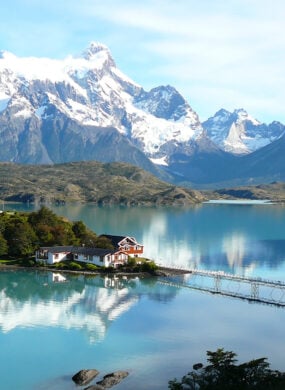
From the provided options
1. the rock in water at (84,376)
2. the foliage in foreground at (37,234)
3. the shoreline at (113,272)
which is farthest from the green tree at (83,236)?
the rock in water at (84,376)

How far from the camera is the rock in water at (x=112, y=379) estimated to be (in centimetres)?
4156

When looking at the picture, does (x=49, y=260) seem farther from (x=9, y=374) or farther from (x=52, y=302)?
(x=9, y=374)

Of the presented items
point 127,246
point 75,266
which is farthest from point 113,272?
point 127,246

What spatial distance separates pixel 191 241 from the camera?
13538cm

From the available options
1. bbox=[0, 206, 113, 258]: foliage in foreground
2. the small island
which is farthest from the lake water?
bbox=[0, 206, 113, 258]: foliage in foreground

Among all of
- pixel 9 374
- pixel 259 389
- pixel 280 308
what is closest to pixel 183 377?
pixel 259 389

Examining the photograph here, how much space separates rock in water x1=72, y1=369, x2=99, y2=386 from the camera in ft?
138

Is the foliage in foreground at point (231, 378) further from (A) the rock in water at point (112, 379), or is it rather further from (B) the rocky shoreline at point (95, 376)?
(B) the rocky shoreline at point (95, 376)

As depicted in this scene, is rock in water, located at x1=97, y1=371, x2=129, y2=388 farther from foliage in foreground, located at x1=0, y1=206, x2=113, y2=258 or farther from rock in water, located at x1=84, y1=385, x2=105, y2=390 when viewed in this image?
foliage in foreground, located at x1=0, y1=206, x2=113, y2=258

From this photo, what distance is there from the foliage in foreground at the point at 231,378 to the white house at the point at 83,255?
4498cm

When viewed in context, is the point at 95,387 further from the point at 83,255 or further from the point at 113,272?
the point at 83,255

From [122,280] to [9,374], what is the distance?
118 feet

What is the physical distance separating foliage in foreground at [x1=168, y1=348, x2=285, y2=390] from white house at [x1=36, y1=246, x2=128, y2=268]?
45.0 metres

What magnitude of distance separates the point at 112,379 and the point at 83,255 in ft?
151
